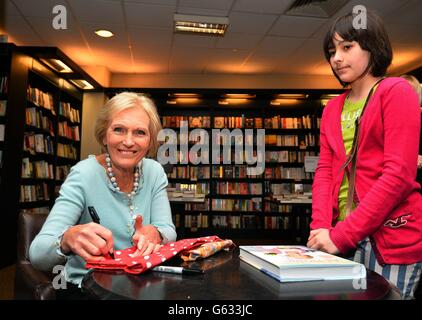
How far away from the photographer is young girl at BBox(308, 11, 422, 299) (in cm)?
97

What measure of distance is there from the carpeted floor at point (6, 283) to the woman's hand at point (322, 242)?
2.74m

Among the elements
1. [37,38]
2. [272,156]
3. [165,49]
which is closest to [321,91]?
[272,156]

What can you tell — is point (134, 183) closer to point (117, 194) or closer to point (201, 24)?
point (117, 194)

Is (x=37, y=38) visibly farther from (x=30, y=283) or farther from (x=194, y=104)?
(x=30, y=283)

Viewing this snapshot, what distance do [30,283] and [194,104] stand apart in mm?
6032

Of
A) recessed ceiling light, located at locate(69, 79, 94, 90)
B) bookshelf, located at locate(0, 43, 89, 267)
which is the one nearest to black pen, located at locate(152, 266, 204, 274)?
bookshelf, located at locate(0, 43, 89, 267)

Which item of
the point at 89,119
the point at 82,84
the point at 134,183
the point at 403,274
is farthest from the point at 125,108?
the point at 89,119

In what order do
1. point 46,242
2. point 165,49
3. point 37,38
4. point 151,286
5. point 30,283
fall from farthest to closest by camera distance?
1. point 165,49
2. point 37,38
3. point 30,283
4. point 46,242
5. point 151,286

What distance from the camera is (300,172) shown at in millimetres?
6852

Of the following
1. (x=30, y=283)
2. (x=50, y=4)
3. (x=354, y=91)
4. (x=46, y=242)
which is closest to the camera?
(x=46, y=242)

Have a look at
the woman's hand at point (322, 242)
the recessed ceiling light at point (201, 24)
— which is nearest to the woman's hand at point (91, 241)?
the woman's hand at point (322, 242)

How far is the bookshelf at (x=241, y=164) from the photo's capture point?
6684 millimetres

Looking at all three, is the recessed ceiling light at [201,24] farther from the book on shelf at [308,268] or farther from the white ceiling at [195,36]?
the book on shelf at [308,268]

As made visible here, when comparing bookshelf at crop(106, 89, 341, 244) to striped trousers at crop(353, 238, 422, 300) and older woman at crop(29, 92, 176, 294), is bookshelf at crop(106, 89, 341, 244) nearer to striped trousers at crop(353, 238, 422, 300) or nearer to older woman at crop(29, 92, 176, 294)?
older woman at crop(29, 92, 176, 294)
